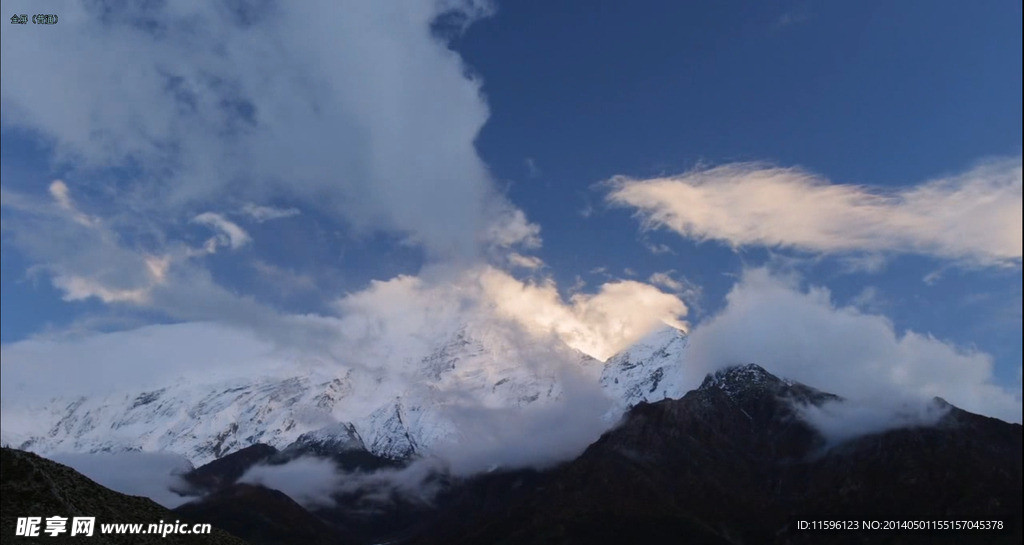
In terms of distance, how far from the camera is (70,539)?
4897 inches

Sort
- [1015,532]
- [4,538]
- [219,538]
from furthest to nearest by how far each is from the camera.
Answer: [219,538], [4,538], [1015,532]

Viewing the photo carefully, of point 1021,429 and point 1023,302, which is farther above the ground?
point 1023,302

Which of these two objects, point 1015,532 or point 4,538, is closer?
point 1015,532

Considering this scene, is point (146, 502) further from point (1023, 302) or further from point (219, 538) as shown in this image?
point (1023, 302)

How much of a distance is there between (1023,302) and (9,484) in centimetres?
14782

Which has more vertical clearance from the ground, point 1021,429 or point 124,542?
point 1021,429

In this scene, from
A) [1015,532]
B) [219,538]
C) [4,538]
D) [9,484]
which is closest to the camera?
[1015,532]

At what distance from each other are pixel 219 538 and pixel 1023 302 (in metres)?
149

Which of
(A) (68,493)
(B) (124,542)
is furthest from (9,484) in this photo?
(B) (124,542)

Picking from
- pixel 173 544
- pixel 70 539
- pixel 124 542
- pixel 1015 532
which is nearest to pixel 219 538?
pixel 173 544

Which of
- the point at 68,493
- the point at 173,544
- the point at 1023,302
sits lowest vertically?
the point at 173,544

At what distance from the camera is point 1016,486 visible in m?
55.8

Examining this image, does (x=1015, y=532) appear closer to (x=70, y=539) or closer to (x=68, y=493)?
(x=70, y=539)

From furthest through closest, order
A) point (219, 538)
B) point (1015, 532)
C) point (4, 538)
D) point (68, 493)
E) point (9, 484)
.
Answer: point (219, 538) < point (68, 493) < point (9, 484) < point (4, 538) < point (1015, 532)
